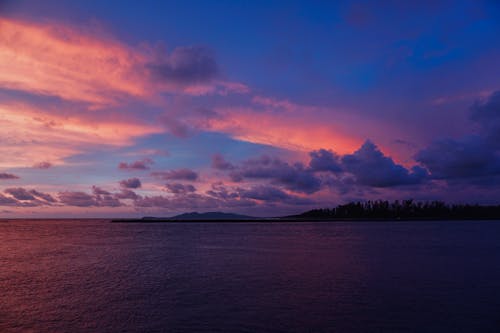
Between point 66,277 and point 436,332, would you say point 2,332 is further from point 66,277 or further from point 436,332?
point 436,332

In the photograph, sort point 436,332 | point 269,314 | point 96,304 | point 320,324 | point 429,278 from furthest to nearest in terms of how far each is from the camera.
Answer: point 429,278 → point 96,304 → point 269,314 → point 320,324 → point 436,332

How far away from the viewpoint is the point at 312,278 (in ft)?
92.7

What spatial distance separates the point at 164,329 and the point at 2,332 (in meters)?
6.64

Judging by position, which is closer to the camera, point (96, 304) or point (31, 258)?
point (96, 304)

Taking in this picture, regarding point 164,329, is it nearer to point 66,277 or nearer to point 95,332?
point 95,332

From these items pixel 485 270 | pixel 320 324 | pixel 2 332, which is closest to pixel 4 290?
pixel 2 332

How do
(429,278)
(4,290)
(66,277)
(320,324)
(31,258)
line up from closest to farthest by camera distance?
1. (320,324)
2. (4,290)
3. (429,278)
4. (66,277)
5. (31,258)

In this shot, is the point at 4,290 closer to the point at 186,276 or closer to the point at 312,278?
the point at 186,276

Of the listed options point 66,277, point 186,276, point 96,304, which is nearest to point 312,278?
point 186,276

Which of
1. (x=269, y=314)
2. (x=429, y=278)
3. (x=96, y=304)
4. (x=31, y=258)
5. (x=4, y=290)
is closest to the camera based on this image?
(x=269, y=314)

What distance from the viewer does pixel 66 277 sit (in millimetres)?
30094

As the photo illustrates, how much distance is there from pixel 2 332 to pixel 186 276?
15654 mm

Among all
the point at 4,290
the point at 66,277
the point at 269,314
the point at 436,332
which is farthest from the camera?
the point at 66,277

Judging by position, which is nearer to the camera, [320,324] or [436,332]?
[436,332]
